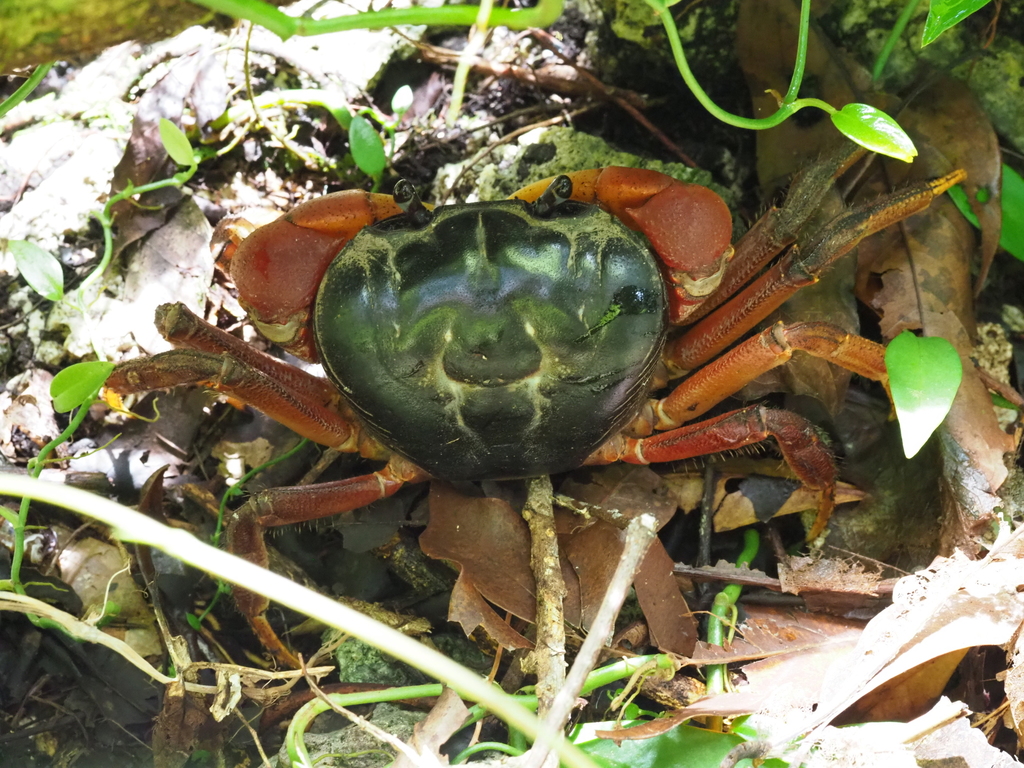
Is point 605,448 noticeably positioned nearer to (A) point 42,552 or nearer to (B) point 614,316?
(B) point 614,316

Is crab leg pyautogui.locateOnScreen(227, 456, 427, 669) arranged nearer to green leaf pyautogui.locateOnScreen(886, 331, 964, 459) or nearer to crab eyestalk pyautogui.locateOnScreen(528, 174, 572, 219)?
crab eyestalk pyautogui.locateOnScreen(528, 174, 572, 219)

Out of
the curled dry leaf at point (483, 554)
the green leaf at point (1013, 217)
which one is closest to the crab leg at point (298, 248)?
the curled dry leaf at point (483, 554)

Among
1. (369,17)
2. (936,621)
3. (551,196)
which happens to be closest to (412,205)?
(551,196)

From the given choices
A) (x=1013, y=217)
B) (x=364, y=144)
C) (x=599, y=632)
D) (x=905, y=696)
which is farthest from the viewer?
(x=364, y=144)

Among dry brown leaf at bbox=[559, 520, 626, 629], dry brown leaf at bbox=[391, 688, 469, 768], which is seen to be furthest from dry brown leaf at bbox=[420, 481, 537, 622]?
dry brown leaf at bbox=[391, 688, 469, 768]

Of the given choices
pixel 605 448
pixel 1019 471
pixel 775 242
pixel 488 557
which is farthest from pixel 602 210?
pixel 1019 471

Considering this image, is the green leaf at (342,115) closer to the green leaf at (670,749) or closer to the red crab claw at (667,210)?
the red crab claw at (667,210)

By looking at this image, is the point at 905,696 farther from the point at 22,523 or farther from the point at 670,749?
the point at 22,523
